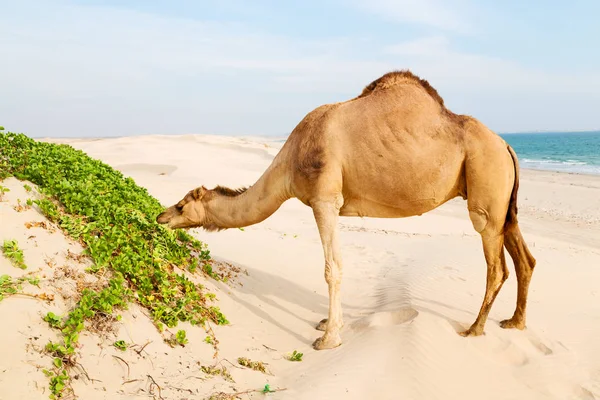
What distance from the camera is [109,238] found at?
6.39 metres

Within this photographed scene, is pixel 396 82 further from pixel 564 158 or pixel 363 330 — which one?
pixel 564 158

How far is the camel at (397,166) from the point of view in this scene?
6422 mm

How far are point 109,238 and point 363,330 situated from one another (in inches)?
144

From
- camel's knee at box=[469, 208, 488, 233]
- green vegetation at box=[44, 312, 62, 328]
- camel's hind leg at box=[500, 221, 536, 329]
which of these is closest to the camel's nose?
green vegetation at box=[44, 312, 62, 328]

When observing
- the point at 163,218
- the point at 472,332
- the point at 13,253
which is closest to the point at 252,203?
the point at 163,218

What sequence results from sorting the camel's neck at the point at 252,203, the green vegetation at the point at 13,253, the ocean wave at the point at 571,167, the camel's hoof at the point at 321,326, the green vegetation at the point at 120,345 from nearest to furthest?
1. the green vegetation at the point at 120,345
2. the green vegetation at the point at 13,253
3. the camel's neck at the point at 252,203
4. the camel's hoof at the point at 321,326
5. the ocean wave at the point at 571,167

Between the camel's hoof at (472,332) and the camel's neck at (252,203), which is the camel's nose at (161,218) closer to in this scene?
the camel's neck at (252,203)

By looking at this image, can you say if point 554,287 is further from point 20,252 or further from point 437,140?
point 20,252

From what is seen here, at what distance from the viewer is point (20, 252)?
5.18 meters

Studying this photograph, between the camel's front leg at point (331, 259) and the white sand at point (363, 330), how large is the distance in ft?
0.80

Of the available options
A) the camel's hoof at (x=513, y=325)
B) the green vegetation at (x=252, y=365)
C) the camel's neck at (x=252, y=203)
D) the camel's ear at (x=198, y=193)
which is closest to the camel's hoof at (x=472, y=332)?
the camel's hoof at (x=513, y=325)

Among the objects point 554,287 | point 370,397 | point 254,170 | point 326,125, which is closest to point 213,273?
point 326,125

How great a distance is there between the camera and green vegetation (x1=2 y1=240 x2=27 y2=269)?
5139 mm

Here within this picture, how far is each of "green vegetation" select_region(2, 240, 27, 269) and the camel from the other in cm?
336
